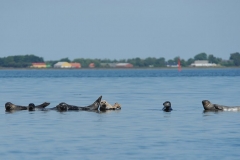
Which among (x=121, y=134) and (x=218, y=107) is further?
(x=218, y=107)

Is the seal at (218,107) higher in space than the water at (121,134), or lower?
higher

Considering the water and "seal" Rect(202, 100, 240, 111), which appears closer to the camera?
the water

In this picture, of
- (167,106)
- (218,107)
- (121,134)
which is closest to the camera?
(121,134)

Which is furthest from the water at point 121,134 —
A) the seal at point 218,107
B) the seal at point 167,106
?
the seal at point 218,107

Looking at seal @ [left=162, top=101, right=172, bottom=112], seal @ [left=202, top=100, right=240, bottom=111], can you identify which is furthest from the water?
seal @ [left=202, top=100, right=240, bottom=111]

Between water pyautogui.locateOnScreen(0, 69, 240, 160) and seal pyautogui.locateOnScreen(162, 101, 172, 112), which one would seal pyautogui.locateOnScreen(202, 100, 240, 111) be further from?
seal pyautogui.locateOnScreen(162, 101, 172, 112)

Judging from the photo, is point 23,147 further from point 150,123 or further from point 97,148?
point 150,123

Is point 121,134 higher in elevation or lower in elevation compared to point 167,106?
lower

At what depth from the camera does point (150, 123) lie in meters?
27.4

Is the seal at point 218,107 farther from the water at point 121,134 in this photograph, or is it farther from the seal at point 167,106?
the seal at point 167,106

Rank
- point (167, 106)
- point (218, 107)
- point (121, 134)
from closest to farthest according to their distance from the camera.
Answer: point (121, 134)
point (218, 107)
point (167, 106)

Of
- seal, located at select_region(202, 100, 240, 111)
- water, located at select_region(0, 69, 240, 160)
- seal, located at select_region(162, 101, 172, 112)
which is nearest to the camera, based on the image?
water, located at select_region(0, 69, 240, 160)

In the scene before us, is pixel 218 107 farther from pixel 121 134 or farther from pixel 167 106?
pixel 121 134

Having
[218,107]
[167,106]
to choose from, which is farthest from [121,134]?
[218,107]
